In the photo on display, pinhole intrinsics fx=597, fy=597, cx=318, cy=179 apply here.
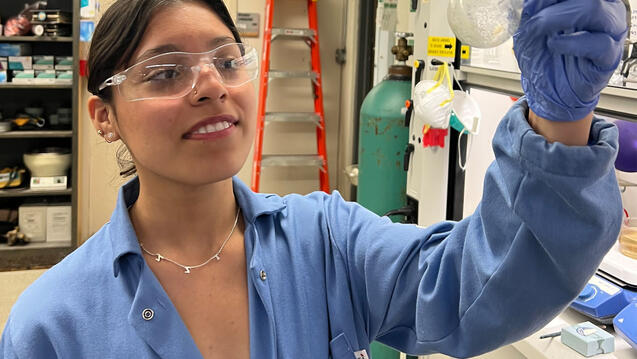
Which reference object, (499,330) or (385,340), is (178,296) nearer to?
(385,340)

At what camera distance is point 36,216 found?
4.14m

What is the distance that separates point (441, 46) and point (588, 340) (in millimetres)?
1214

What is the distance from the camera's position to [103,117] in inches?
43.2

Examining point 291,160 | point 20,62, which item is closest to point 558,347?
point 291,160

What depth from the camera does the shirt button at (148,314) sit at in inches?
37.5

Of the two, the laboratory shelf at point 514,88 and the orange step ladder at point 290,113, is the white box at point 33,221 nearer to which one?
the orange step ladder at point 290,113

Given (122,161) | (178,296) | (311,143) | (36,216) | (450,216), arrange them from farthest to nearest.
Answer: (311,143) → (36,216) → (450,216) → (122,161) → (178,296)

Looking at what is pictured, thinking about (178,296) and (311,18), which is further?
(311,18)

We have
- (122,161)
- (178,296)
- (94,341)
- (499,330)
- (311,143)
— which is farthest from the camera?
(311,143)

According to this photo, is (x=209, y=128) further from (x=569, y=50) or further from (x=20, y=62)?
(x=20, y=62)

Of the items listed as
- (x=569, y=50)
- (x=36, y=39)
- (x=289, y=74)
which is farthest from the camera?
(x=289, y=74)

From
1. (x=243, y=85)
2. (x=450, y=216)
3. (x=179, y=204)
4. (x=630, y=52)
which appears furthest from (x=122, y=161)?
(x=450, y=216)

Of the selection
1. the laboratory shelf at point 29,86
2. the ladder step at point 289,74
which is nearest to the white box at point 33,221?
the laboratory shelf at point 29,86

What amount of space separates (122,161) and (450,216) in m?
1.39
